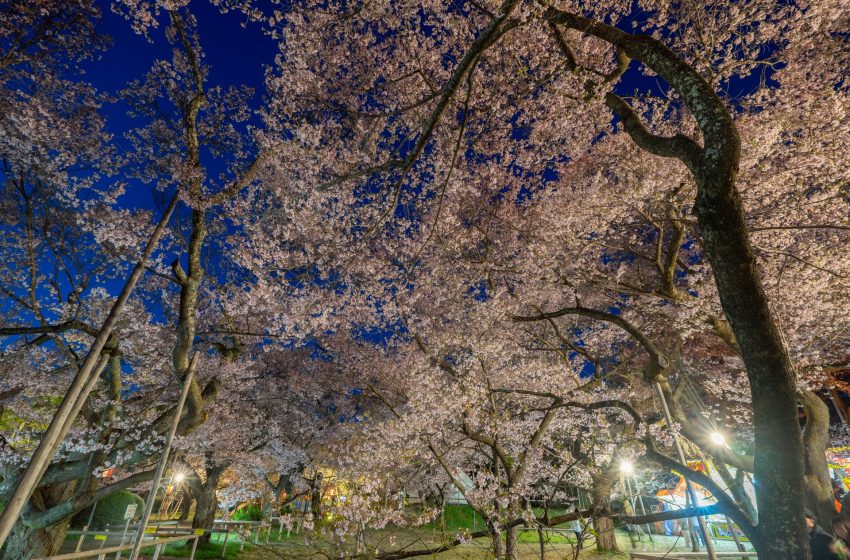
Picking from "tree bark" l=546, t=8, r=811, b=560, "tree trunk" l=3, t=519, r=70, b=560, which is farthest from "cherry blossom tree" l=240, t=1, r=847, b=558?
"tree trunk" l=3, t=519, r=70, b=560

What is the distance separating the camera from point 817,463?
792cm

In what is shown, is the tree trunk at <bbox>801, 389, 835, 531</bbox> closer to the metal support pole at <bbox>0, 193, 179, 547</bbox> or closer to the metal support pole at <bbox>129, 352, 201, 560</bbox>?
the metal support pole at <bbox>0, 193, 179, 547</bbox>

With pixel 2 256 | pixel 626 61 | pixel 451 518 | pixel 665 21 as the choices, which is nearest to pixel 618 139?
pixel 665 21

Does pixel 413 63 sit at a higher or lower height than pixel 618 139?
higher

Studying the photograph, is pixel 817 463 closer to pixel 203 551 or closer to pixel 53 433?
pixel 53 433

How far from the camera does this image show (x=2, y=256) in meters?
13.1

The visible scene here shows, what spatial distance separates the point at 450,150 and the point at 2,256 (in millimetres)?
16018

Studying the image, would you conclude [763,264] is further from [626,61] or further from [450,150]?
[450,150]

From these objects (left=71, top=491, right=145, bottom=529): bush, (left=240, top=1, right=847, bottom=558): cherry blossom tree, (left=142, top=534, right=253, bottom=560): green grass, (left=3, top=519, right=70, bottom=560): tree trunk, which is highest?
(left=240, top=1, right=847, bottom=558): cherry blossom tree

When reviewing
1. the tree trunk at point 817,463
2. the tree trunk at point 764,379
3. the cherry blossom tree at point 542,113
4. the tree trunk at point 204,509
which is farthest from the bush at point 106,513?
the tree trunk at point 817,463

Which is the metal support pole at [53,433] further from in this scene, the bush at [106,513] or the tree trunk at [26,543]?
the bush at [106,513]

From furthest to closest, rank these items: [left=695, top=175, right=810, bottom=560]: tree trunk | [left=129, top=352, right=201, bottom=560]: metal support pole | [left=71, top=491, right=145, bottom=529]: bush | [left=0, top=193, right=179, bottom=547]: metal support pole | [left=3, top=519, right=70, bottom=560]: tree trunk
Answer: [left=71, top=491, right=145, bottom=529]: bush < [left=3, top=519, right=70, bottom=560]: tree trunk < [left=129, top=352, right=201, bottom=560]: metal support pole < [left=0, top=193, right=179, bottom=547]: metal support pole < [left=695, top=175, right=810, bottom=560]: tree trunk

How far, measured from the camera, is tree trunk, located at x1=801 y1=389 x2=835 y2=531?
7098mm

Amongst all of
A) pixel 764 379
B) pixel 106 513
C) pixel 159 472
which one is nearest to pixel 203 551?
pixel 106 513
